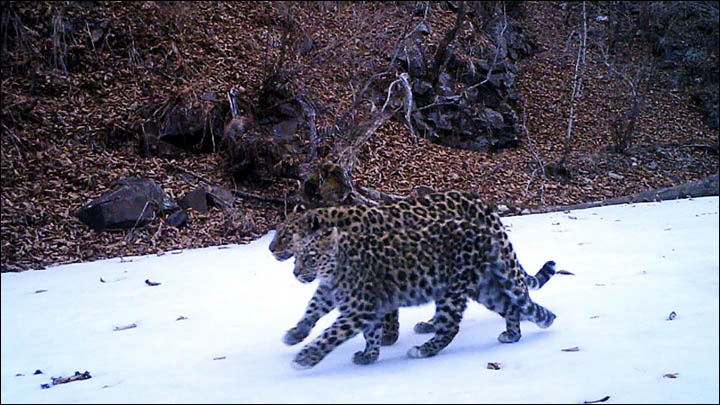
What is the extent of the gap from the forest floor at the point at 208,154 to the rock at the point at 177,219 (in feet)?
0.38

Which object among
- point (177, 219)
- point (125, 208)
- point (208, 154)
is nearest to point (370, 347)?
point (177, 219)

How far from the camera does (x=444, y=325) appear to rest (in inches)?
190

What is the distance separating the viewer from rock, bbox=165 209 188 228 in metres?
10.2

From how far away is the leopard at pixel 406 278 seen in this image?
179 inches

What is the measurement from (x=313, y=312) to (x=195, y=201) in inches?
251

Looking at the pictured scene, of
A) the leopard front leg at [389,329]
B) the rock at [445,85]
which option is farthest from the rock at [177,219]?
the rock at [445,85]

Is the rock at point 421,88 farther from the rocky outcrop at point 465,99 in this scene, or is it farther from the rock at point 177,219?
the rock at point 177,219

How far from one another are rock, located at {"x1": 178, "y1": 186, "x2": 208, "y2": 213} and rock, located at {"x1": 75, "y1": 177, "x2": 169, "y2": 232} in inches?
11.5

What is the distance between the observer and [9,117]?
1205 centimetres

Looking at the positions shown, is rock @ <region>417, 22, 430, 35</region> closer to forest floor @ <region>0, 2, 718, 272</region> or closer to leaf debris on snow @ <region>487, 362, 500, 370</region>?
forest floor @ <region>0, 2, 718, 272</region>

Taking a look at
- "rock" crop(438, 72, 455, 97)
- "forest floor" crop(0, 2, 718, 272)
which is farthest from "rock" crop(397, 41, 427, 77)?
"forest floor" crop(0, 2, 718, 272)

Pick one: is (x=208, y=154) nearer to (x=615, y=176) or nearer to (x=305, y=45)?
(x=305, y=45)

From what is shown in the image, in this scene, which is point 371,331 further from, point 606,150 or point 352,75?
point 606,150

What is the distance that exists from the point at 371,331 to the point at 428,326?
33.8 inches
